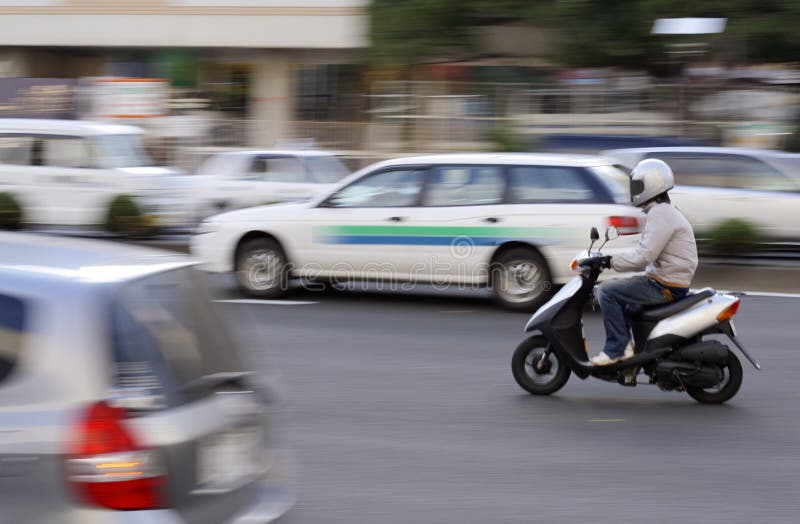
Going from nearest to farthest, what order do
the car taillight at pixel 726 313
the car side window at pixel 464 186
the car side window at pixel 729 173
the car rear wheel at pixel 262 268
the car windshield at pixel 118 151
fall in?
the car taillight at pixel 726 313 < the car side window at pixel 464 186 < the car rear wheel at pixel 262 268 < the car side window at pixel 729 173 < the car windshield at pixel 118 151

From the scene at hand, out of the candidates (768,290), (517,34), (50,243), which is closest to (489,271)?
(768,290)

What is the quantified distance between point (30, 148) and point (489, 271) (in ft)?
29.3

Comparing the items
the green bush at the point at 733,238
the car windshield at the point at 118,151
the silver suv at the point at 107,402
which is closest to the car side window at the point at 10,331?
the silver suv at the point at 107,402

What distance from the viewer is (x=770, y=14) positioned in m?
24.5

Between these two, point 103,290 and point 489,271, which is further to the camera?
point 489,271

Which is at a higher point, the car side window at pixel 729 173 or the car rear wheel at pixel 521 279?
the car side window at pixel 729 173

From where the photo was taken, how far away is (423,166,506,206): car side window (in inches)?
500

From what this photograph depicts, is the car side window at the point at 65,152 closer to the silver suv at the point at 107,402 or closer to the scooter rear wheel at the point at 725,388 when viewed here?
the scooter rear wheel at the point at 725,388

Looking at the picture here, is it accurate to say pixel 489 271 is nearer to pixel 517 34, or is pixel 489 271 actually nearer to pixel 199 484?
pixel 199 484

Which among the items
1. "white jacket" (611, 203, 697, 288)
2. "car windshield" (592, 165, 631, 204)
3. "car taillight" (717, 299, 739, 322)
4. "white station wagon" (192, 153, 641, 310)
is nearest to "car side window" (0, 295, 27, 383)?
"white jacket" (611, 203, 697, 288)

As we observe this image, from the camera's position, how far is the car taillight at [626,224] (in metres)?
12.1

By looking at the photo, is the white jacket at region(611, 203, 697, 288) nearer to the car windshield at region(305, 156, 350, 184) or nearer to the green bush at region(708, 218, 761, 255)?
the green bush at region(708, 218, 761, 255)

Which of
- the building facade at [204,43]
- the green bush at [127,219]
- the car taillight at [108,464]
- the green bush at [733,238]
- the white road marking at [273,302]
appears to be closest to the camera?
the car taillight at [108,464]

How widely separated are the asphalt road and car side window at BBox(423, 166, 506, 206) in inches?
76.8
